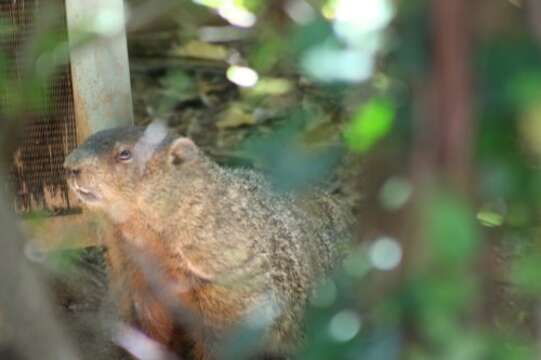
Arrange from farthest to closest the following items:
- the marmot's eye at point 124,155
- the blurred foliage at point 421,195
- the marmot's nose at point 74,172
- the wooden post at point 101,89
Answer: the wooden post at point 101,89 < the marmot's eye at point 124,155 < the marmot's nose at point 74,172 < the blurred foliage at point 421,195

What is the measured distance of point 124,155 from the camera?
14.6ft

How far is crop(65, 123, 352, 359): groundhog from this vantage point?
441 cm

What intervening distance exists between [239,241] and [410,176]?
3.35 meters

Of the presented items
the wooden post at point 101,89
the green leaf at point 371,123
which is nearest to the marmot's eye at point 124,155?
the wooden post at point 101,89

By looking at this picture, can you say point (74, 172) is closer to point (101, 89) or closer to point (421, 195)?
point (101, 89)

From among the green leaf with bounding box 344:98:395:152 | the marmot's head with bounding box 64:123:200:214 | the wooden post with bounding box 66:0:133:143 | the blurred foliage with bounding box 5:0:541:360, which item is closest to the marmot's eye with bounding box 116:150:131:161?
the marmot's head with bounding box 64:123:200:214

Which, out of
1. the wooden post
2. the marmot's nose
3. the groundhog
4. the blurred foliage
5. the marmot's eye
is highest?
the blurred foliage

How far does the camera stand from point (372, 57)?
131 centimetres

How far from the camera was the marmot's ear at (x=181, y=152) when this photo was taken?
4.53 meters

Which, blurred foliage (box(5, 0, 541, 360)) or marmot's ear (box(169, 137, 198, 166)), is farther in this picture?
marmot's ear (box(169, 137, 198, 166))

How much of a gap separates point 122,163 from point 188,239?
37cm

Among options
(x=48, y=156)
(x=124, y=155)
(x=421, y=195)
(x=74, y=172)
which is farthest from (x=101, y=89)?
(x=421, y=195)

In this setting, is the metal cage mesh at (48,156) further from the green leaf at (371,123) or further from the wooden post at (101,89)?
the green leaf at (371,123)

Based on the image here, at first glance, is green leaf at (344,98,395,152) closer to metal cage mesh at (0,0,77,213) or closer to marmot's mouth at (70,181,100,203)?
marmot's mouth at (70,181,100,203)
